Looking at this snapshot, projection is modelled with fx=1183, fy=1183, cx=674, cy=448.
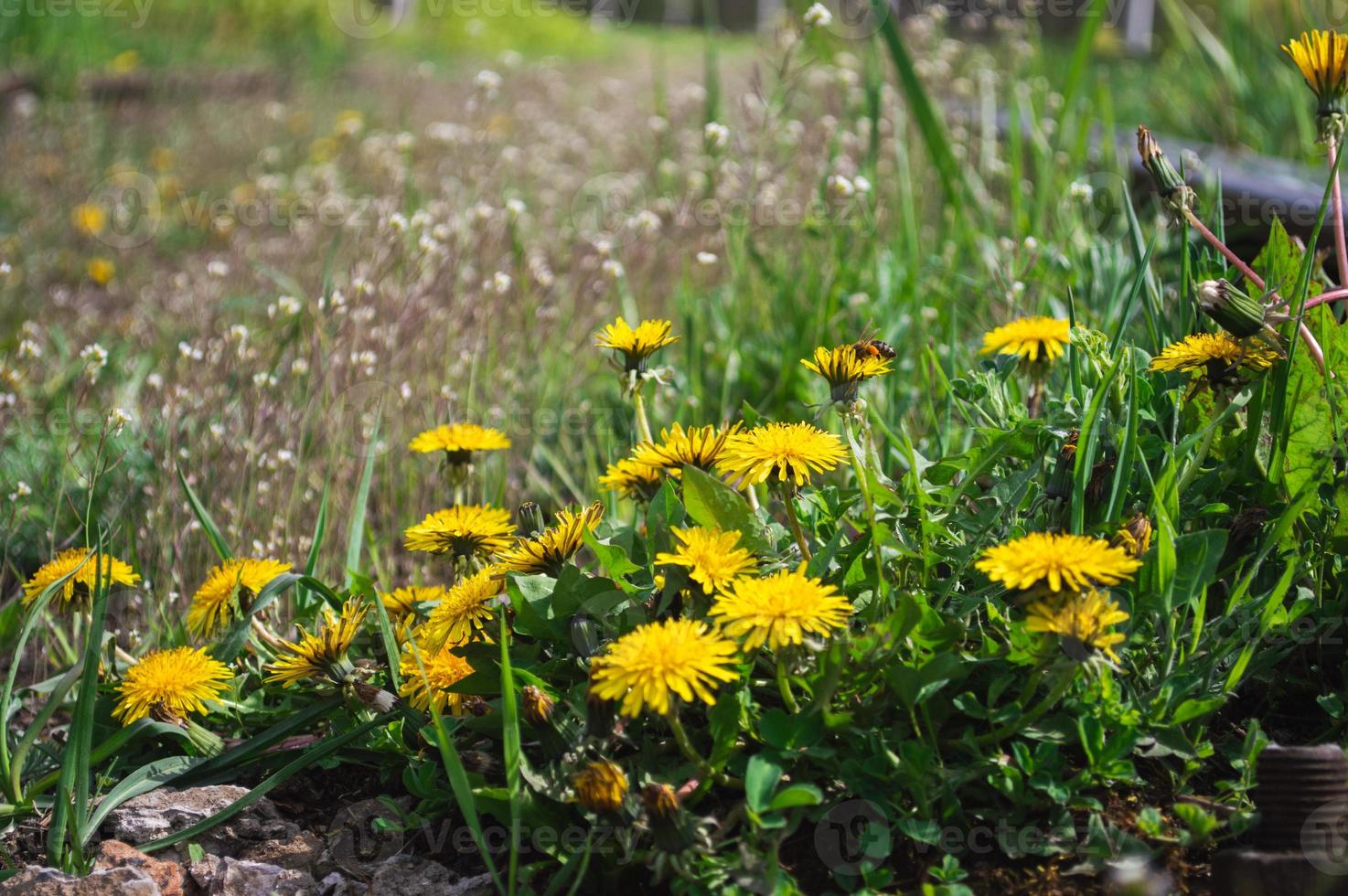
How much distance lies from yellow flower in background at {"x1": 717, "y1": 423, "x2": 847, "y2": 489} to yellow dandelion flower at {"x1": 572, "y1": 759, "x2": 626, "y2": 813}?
14.5 inches

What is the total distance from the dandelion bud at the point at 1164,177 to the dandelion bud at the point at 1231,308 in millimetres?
169

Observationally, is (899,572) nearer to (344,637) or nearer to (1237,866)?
(1237,866)

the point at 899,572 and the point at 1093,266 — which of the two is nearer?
the point at 899,572

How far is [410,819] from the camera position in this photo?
1.46 meters

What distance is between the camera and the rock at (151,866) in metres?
1.44

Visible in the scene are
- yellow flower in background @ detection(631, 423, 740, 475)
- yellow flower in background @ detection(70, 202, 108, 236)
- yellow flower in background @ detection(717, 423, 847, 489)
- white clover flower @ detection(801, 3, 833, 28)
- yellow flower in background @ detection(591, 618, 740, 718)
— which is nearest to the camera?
yellow flower in background @ detection(591, 618, 740, 718)

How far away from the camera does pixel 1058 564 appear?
119cm

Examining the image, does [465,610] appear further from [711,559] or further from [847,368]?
[847,368]

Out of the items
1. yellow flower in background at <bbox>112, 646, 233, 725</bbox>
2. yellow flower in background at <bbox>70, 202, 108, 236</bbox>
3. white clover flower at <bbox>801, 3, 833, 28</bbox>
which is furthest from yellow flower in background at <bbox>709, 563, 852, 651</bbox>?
yellow flower in background at <bbox>70, 202, 108, 236</bbox>

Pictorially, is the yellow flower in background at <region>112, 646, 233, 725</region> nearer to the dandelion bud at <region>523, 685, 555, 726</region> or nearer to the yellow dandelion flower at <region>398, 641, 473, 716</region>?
the yellow dandelion flower at <region>398, 641, 473, 716</region>

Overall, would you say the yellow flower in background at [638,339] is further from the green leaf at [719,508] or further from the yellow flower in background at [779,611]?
the yellow flower in background at [779,611]

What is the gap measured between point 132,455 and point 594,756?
1.70 metres

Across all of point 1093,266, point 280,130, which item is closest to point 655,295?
point 1093,266

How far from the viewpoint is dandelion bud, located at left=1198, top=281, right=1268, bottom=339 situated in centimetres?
135
